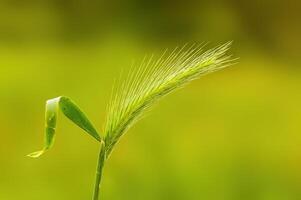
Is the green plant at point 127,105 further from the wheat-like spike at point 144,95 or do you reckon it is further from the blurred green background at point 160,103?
the blurred green background at point 160,103

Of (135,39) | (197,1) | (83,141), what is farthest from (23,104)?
(197,1)

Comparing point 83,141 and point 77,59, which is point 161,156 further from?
point 77,59

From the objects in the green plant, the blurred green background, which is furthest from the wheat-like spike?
the blurred green background

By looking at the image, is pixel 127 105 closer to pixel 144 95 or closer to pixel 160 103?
pixel 144 95

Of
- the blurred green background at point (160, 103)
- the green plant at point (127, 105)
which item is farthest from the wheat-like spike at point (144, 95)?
the blurred green background at point (160, 103)

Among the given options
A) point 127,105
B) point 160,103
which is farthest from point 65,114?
point 160,103

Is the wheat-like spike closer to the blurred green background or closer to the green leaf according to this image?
the green leaf
